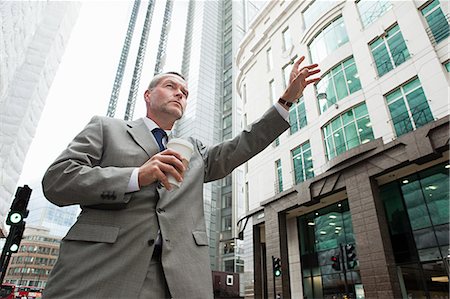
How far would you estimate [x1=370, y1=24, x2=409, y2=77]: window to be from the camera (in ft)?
40.8

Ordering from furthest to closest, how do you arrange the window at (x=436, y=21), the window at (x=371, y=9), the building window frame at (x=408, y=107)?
1. the window at (x=371, y=9)
2. the window at (x=436, y=21)
3. the building window frame at (x=408, y=107)

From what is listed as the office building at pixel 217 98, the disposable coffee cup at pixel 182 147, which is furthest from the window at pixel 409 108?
the office building at pixel 217 98

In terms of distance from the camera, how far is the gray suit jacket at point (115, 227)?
3.66 feet

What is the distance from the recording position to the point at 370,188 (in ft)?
38.0

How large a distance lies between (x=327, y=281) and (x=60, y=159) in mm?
15438

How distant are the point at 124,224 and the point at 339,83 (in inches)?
628

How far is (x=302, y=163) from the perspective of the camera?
1602 centimetres

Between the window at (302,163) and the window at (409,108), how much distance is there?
193 inches

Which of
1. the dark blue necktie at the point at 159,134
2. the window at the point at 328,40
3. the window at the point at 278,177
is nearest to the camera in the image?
the dark blue necktie at the point at 159,134

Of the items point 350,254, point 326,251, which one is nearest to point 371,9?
point 350,254

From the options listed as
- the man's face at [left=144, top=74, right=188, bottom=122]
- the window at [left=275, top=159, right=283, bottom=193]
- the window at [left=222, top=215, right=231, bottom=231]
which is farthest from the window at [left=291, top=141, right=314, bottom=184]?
the window at [left=222, top=215, right=231, bottom=231]

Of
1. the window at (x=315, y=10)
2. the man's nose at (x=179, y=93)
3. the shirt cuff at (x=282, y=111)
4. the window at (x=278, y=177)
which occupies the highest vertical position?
the window at (x=315, y=10)

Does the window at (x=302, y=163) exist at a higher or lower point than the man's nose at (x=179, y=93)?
higher

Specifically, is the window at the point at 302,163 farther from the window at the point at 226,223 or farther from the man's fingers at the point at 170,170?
the window at the point at 226,223
